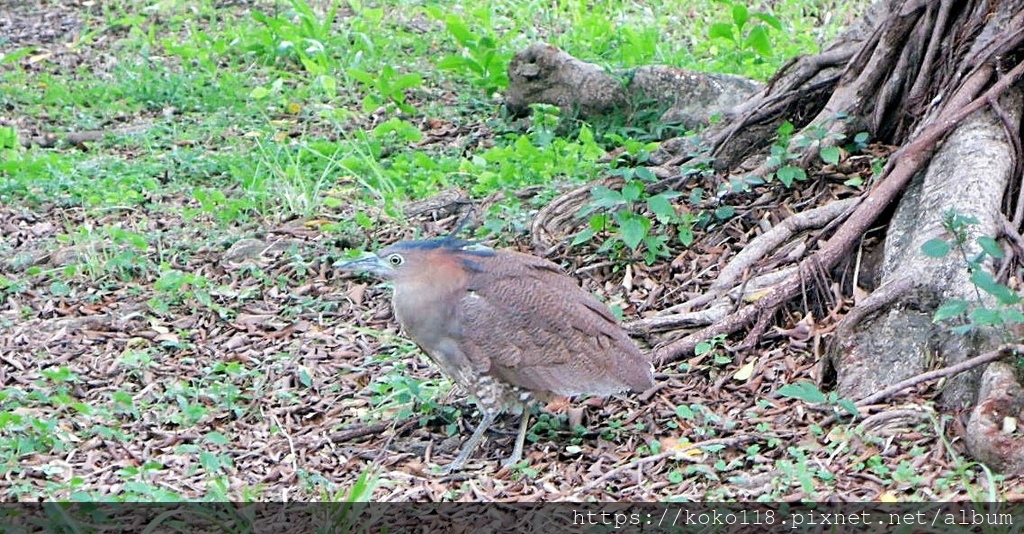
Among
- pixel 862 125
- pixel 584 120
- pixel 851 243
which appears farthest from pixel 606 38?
pixel 851 243

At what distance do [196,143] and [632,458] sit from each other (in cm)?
493

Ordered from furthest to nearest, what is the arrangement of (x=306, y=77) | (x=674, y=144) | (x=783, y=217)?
1. (x=306, y=77)
2. (x=674, y=144)
3. (x=783, y=217)

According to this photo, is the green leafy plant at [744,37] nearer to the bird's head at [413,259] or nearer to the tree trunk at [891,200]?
the tree trunk at [891,200]

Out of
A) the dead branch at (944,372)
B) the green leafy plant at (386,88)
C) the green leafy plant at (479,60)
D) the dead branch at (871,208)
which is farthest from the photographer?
the green leafy plant at (479,60)

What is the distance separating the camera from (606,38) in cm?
1046

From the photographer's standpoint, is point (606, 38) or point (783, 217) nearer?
point (783, 217)

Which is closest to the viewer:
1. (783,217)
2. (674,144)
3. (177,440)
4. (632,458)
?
(632,458)

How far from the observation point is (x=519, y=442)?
557 centimetres

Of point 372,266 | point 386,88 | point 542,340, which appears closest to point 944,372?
point 542,340

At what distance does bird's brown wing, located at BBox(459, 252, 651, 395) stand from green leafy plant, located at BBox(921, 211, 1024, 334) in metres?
1.21

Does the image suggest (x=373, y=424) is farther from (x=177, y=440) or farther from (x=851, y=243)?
(x=851, y=243)

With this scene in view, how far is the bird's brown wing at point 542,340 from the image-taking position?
5.48 metres

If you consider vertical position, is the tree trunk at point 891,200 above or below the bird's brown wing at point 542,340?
above

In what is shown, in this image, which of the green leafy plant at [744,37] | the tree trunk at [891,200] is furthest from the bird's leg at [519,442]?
the green leafy plant at [744,37]
